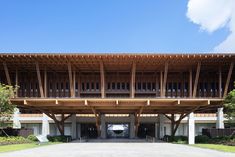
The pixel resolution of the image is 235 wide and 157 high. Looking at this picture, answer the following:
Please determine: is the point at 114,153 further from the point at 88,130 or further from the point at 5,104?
the point at 88,130

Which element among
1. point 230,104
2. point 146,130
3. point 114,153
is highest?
point 230,104

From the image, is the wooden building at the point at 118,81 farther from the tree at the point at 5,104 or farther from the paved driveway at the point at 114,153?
the paved driveway at the point at 114,153

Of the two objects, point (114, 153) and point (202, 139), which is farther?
point (202, 139)

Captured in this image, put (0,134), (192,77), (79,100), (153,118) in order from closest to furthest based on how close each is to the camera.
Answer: (79,100)
(0,134)
(192,77)
(153,118)

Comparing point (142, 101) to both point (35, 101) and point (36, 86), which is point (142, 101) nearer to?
point (35, 101)

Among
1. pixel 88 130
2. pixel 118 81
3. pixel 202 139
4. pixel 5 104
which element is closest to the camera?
pixel 5 104

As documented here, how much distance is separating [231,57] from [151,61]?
344 inches

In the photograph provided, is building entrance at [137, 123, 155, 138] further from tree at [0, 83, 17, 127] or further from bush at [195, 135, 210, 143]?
tree at [0, 83, 17, 127]

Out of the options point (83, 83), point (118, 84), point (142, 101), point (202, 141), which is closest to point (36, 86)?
point (83, 83)

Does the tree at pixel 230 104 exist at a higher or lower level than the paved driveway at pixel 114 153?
higher

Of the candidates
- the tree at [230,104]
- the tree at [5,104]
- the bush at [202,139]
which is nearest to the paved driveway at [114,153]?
the tree at [5,104]

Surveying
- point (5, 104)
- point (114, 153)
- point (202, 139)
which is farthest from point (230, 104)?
point (5, 104)

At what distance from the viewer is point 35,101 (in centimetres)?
4112

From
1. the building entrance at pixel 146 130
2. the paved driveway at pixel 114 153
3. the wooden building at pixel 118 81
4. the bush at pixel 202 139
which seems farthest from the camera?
the building entrance at pixel 146 130
